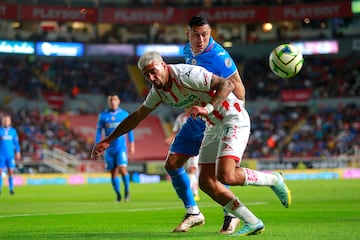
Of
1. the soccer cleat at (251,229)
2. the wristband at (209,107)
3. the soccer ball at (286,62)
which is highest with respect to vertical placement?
the soccer ball at (286,62)

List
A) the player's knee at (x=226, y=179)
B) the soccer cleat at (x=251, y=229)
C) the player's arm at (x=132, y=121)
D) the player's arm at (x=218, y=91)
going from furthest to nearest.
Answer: the player's arm at (x=132, y=121)
the soccer cleat at (x=251, y=229)
the player's knee at (x=226, y=179)
the player's arm at (x=218, y=91)

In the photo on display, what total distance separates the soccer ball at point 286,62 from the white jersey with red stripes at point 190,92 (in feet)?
7.31

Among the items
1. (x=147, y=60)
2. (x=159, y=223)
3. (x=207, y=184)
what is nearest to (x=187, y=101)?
(x=147, y=60)

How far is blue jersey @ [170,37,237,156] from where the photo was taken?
10836mm

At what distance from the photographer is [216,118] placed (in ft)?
31.9

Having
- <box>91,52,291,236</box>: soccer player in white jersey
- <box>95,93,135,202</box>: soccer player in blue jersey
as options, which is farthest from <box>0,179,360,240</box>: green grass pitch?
<box>95,93,135,202</box>: soccer player in blue jersey

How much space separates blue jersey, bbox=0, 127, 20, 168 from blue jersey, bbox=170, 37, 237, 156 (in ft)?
59.1

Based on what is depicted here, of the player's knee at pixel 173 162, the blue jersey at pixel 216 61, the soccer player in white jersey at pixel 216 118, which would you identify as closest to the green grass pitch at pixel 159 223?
the soccer player in white jersey at pixel 216 118

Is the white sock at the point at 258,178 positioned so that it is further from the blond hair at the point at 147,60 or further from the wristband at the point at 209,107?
the blond hair at the point at 147,60

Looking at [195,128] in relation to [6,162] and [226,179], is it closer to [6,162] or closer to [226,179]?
[226,179]

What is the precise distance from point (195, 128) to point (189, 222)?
1267mm

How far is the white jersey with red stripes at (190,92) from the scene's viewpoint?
9.16 m

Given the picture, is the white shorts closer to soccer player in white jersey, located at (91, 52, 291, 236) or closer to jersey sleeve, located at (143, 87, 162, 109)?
soccer player in white jersey, located at (91, 52, 291, 236)

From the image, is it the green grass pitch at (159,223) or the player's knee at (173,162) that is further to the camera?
the player's knee at (173,162)
